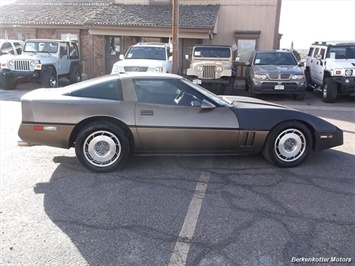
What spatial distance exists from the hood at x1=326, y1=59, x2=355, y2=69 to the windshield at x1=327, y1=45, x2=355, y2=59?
0.85ft

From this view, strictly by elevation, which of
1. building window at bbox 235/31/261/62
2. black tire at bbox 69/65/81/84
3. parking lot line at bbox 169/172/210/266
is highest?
building window at bbox 235/31/261/62

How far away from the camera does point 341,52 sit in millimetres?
11586

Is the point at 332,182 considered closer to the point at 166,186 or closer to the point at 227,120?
the point at 227,120

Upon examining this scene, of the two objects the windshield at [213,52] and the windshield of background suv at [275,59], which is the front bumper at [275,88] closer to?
the windshield of background suv at [275,59]

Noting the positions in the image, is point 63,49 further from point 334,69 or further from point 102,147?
point 102,147

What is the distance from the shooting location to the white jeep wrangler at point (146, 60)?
11.2 meters

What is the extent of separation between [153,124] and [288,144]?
1941 mm

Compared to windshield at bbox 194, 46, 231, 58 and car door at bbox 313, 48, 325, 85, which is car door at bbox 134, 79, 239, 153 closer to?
windshield at bbox 194, 46, 231, 58

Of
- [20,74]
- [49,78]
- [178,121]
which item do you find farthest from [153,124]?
[20,74]

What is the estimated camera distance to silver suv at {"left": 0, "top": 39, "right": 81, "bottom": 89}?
12.7 meters

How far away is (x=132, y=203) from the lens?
3.66 meters

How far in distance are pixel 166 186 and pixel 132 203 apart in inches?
23.2

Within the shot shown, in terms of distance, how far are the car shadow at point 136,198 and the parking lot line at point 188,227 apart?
5 centimetres

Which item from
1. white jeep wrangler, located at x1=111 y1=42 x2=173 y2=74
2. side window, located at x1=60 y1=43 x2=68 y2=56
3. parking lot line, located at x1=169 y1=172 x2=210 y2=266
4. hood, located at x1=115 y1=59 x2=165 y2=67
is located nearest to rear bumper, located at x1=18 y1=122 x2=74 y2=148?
parking lot line, located at x1=169 y1=172 x2=210 y2=266
